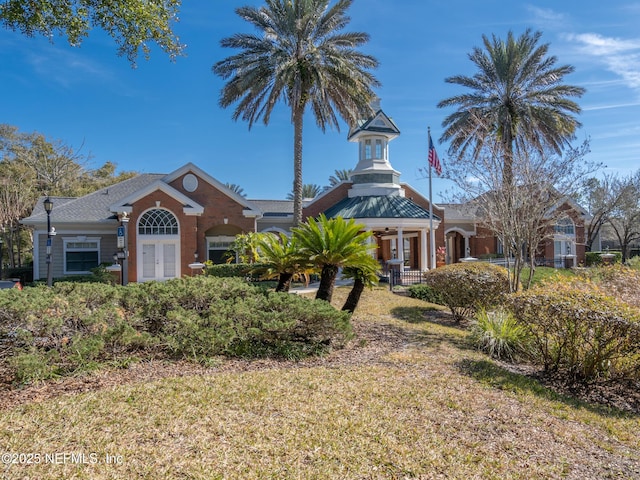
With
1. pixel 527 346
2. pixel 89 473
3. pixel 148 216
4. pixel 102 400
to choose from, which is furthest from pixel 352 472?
pixel 148 216

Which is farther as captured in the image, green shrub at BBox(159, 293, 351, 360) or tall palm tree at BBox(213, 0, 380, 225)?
tall palm tree at BBox(213, 0, 380, 225)

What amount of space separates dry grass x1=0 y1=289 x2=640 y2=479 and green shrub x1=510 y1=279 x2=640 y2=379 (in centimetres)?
101

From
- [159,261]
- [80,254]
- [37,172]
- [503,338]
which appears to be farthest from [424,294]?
[37,172]

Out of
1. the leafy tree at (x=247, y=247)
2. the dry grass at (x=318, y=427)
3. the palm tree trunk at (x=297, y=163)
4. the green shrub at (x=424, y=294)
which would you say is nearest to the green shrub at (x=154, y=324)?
the dry grass at (x=318, y=427)

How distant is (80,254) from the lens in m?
22.1

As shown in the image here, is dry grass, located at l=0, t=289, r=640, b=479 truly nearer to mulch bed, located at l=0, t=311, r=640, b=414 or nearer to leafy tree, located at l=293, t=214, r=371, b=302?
mulch bed, located at l=0, t=311, r=640, b=414

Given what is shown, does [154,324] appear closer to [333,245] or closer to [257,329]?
[257,329]

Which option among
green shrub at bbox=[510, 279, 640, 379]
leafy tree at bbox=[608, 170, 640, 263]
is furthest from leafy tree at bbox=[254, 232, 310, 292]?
leafy tree at bbox=[608, 170, 640, 263]

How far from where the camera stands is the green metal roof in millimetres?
23391

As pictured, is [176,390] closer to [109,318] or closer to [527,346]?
[109,318]

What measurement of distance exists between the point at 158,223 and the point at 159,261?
2.03 metres

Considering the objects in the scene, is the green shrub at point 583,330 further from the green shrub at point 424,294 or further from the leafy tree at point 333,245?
the green shrub at point 424,294

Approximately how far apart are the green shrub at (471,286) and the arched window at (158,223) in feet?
47.2

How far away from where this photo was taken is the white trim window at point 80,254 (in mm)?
21859
